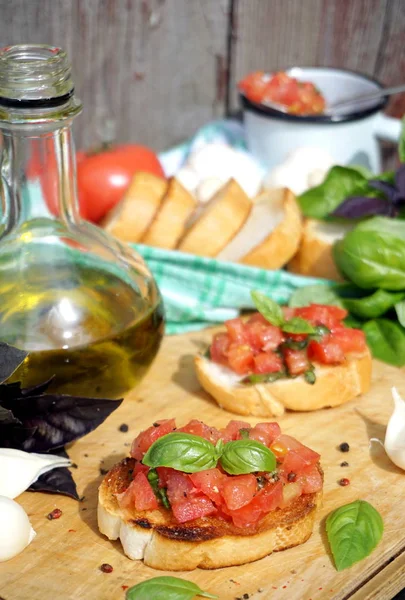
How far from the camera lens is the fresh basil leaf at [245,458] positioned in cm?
198

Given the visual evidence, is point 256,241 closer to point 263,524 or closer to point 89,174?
point 89,174

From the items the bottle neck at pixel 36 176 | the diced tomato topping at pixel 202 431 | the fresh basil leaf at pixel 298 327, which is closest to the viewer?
the diced tomato topping at pixel 202 431

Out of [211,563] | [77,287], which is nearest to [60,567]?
[211,563]

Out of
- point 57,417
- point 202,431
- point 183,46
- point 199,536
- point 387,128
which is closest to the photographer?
point 199,536

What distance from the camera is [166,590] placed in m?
1.89

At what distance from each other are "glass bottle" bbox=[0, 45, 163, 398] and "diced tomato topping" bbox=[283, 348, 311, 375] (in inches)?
17.6

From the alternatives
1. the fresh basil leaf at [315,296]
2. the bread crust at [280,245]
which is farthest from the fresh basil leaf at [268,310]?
the bread crust at [280,245]

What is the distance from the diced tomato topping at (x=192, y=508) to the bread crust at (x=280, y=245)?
1.43 m

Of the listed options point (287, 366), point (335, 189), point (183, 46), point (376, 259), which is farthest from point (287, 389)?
point (183, 46)

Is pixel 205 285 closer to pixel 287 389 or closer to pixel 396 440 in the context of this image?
pixel 287 389

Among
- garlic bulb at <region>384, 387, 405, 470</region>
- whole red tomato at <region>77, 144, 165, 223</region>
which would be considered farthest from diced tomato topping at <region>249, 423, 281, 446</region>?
whole red tomato at <region>77, 144, 165, 223</region>

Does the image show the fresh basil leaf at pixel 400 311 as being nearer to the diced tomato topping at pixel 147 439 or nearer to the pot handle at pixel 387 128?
the diced tomato topping at pixel 147 439

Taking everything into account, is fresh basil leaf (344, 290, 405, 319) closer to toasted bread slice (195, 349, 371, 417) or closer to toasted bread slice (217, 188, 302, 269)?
toasted bread slice (195, 349, 371, 417)

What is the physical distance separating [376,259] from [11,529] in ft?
5.34
